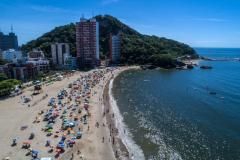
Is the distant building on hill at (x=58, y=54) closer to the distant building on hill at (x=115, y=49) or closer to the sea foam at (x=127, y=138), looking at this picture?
the distant building on hill at (x=115, y=49)

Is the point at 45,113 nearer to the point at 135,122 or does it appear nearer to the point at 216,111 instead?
the point at 135,122

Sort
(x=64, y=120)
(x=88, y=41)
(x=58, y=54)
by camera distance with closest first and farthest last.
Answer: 1. (x=64, y=120)
2. (x=58, y=54)
3. (x=88, y=41)

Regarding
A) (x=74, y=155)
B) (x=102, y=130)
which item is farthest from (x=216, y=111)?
(x=74, y=155)

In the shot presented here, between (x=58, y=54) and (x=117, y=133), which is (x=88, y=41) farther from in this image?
(x=117, y=133)

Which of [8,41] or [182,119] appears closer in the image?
[182,119]

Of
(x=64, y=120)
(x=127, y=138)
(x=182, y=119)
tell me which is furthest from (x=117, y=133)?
(x=182, y=119)
